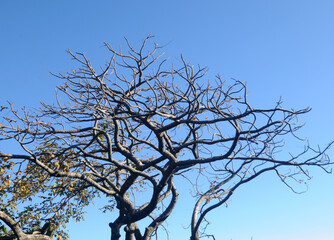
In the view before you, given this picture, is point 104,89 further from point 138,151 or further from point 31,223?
point 31,223

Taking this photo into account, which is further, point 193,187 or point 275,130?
point 193,187

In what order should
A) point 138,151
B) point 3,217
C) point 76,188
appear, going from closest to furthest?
point 3,217 < point 76,188 < point 138,151

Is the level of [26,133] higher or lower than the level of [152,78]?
lower

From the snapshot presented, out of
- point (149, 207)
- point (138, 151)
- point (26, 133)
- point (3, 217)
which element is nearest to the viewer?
point (26, 133)

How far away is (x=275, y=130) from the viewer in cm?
969

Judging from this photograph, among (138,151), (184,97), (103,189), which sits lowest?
(103,189)

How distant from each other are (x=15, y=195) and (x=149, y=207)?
4.32 meters

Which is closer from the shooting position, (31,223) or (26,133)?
(26,133)

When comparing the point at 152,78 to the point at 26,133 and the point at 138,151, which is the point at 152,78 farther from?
the point at 138,151

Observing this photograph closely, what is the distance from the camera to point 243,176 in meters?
11.6

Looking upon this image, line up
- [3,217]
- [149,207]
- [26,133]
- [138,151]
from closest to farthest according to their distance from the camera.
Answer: [26,133] < [3,217] < [149,207] < [138,151]

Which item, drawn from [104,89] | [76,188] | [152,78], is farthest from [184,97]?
[76,188]

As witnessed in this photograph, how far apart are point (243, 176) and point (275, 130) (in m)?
2.44

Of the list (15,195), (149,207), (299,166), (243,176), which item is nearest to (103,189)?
(149,207)
